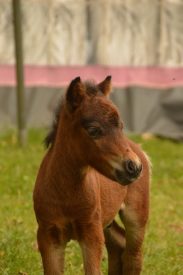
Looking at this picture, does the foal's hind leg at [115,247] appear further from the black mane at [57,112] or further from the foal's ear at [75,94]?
the foal's ear at [75,94]

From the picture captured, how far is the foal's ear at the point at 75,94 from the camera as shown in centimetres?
601

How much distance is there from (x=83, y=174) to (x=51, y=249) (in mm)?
609

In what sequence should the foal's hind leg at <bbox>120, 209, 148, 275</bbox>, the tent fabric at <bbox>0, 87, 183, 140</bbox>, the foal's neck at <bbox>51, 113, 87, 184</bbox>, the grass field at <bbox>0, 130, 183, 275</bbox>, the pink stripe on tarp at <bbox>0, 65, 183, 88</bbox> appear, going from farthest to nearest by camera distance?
the pink stripe on tarp at <bbox>0, 65, 183, 88</bbox> → the tent fabric at <bbox>0, 87, 183, 140</bbox> → the grass field at <bbox>0, 130, 183, 275</bbox> → the foal's hind leg at <bbox>120, 209, 148, 275</bbox> → the foal's neck at <bbox>51, 113, 87, 184</bbox>

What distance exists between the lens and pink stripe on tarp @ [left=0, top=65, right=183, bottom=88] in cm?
1752

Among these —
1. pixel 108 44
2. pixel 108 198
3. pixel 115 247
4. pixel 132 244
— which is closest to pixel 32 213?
pixel 115 247

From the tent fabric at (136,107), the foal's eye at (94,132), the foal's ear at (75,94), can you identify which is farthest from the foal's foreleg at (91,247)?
the tent fabric at (136,107)

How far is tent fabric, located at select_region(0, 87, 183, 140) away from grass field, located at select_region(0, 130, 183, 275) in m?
0.92

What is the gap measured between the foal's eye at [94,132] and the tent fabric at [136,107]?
11286mm

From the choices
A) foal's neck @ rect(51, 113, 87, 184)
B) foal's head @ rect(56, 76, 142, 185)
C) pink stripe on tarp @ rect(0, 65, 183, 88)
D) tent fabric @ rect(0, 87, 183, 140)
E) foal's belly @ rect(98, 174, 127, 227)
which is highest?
foal's head @ rect(56, 76, 142, 185)

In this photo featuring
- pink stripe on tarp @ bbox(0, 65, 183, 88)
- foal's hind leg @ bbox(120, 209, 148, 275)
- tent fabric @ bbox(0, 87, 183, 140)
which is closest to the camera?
foal's hind leg @ bbox(120, 209, 148, 275)

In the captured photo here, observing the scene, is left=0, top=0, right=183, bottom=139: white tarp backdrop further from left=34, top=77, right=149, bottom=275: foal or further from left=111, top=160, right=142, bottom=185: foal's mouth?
left=111, top=160, right=142, bottom=185: foal's mouth

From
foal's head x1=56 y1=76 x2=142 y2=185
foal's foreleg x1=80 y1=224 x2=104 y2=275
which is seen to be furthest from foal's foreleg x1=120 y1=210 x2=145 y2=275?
foal's head x1=56 y1=76 x2=142 y2=185

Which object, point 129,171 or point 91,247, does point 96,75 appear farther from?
point 129,171

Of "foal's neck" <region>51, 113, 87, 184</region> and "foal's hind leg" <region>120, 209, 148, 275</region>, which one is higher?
"foal's neck" <region>51, 113, 87, 184</region>
